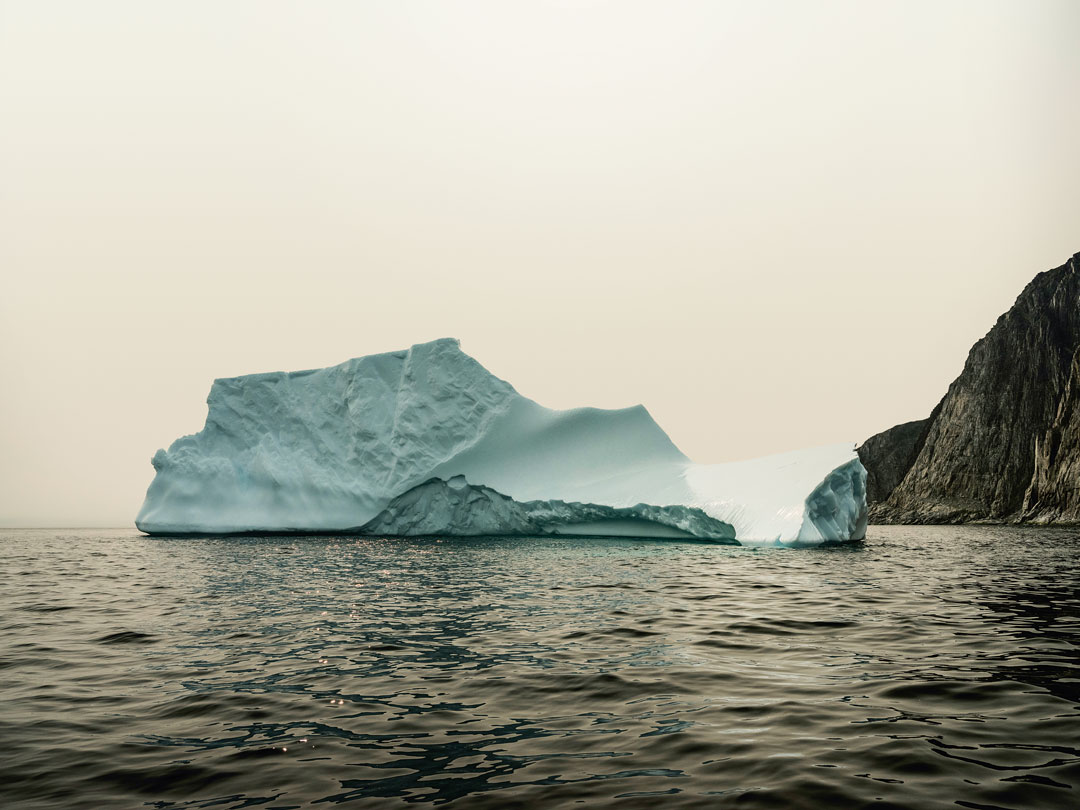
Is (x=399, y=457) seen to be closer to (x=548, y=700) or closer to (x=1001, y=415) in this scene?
(x=548, y=700)

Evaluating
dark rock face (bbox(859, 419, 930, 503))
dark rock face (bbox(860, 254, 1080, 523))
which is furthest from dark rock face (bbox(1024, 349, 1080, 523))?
dark rock face (bbox(859, 419, 930, 503))

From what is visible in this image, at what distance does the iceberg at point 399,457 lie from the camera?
1367 inches

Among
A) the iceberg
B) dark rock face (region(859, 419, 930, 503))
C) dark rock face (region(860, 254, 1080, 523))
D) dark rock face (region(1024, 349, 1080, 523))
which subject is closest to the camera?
the iceberg

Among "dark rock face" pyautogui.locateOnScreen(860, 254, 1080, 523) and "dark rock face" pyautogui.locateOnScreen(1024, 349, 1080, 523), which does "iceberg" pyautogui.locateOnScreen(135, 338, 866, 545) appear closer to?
"dark rock face" pyautogui.locateOnScreen(1024, 349, 1080, 523)

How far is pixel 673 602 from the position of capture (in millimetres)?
10742

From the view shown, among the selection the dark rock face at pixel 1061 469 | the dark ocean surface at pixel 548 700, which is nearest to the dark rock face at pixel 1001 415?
the dark rock face at pixel 1061 469

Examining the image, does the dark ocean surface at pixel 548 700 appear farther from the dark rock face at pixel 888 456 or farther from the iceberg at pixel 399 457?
the dark rock face at pixel 888 456

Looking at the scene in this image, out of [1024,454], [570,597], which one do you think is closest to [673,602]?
[570,597]

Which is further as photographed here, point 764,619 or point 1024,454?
point 1024,454

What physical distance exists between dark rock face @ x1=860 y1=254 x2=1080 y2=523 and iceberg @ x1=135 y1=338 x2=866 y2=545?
57.4m

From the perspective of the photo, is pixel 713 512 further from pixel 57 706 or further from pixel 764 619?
pixel 57 706

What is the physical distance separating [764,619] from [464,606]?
176 inches

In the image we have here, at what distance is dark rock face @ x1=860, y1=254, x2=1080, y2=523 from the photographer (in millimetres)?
74438

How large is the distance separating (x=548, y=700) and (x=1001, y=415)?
3539 inches
